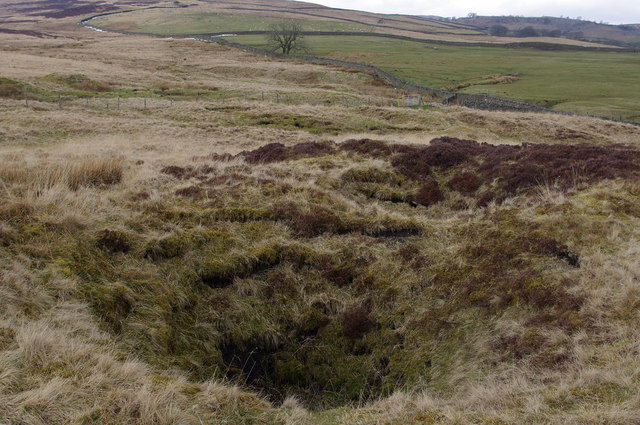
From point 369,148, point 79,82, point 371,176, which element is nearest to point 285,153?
point 369,148

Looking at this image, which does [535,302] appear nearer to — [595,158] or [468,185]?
[468,185]

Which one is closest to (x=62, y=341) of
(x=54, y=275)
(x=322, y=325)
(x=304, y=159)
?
(x=54, y=275)

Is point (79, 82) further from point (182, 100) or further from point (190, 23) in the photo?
point (190, 23)

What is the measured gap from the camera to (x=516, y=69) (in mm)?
90562

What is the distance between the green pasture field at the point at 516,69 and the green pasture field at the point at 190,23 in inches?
905

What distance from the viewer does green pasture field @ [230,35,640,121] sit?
57.3m

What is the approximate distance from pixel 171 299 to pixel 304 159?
370 inches

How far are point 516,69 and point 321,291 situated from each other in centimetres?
9830

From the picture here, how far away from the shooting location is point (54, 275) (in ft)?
20.2

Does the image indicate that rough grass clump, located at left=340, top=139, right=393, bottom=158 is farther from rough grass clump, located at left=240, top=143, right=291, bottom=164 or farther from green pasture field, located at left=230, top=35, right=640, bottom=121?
green pasture field, located at left=230, top=35, right=640, bottom=121

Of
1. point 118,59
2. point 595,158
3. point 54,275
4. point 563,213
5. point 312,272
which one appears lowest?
point 312,272

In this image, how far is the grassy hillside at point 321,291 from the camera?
448cm

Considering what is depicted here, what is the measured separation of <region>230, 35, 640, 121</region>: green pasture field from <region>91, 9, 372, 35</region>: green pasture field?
2299cm

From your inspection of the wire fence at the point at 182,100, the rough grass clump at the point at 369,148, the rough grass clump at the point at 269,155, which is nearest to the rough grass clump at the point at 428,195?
the rough grass clump at the point at 369,148
